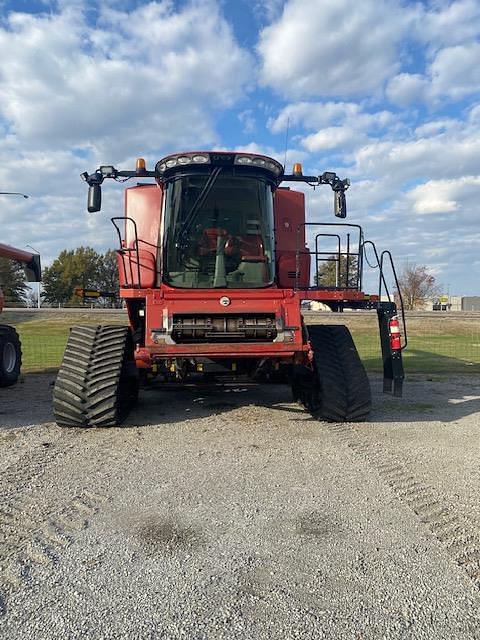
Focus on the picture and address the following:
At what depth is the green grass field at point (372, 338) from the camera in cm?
1325

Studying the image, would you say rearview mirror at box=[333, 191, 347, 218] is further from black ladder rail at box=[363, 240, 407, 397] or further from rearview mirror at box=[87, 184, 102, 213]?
rearview mirror at box=[87, 184, 102, 213]

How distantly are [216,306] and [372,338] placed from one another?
54.8ft

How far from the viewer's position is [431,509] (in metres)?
3.83

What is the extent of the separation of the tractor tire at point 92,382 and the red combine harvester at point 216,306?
0.01 meters

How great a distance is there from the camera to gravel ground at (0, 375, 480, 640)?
253 cm

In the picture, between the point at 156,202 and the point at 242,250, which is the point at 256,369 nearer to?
the point at 242,250

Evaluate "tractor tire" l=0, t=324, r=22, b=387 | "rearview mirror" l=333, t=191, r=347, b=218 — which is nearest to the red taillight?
"rearview mirror" l=333, t=191, r=347, b=218

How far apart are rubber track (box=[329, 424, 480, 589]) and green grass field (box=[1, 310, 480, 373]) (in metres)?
7.37

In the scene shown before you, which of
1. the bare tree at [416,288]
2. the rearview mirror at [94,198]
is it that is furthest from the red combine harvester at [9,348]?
the bare tree at [416,288]

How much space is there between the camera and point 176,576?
2.87m

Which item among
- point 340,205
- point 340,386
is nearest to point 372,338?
point 340,205

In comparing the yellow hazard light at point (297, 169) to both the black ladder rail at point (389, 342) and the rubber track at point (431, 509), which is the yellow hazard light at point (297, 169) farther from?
the rubber track at point (431, 509)

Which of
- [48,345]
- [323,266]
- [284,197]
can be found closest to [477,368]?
[323,266]

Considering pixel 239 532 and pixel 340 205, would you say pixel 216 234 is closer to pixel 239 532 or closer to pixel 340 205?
pixel 340 205
